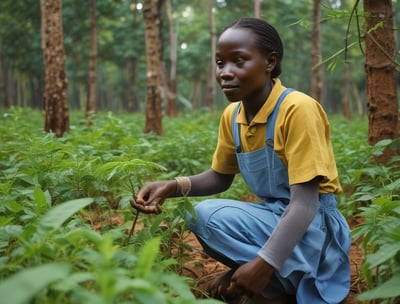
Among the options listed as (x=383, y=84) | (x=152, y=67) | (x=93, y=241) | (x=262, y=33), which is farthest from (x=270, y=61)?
(x=152, y=67)

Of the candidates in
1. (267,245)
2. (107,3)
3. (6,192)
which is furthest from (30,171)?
(107,3)

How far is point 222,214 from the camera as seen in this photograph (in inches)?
91.4

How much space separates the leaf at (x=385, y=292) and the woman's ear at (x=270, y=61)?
1.14m

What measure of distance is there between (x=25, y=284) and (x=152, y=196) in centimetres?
134

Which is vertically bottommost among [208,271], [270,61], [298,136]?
[208,271]

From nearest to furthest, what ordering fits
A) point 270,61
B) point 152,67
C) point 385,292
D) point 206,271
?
point 385,292 < point 270,61 < point 206,271 < point 152,67

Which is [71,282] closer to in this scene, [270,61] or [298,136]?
[298,136]

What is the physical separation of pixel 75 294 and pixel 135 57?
73.6 ft

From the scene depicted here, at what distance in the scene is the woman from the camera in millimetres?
2088

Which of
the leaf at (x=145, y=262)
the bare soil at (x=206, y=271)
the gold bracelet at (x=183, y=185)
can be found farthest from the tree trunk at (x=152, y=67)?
the leaf at (x=145, y=262)

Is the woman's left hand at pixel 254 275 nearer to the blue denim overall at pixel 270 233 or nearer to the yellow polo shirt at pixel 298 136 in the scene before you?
the blue denim overall at pixel 270 233

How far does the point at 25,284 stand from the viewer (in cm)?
107

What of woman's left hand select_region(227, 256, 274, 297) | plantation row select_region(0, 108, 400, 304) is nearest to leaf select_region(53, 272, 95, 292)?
plantation row select_region(0, 108, 400, 304)

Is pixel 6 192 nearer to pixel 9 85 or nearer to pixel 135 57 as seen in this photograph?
pixel 135 57
